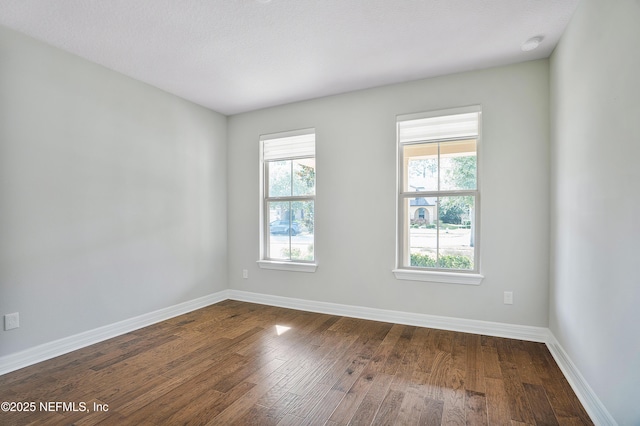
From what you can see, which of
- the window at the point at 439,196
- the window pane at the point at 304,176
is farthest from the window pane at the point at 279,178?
the window at the point at 439,196

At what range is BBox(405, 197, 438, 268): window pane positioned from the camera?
11.2ft

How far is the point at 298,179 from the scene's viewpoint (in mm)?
4184

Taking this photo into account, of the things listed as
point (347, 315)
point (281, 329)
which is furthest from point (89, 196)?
point (347, 315)

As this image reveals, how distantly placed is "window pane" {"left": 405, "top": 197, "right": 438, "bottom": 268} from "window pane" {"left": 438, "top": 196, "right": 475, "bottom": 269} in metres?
0.06

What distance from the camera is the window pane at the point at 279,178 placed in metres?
4.27

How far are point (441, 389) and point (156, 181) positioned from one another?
3.45 metres

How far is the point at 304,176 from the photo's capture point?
13.6 feet

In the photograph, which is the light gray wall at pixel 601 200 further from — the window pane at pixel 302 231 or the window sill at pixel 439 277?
the window pane at pixel 302 231

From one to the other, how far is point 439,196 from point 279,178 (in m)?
2.10

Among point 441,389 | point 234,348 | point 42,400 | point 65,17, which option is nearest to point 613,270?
point 441,389

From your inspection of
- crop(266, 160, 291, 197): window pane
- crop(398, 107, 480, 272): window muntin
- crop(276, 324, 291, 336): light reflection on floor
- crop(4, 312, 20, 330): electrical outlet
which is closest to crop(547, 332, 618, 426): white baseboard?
crop(398, 107, 480, 272): window muntin

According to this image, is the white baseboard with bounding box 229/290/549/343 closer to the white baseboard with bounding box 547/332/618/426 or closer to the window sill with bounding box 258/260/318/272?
the white baseboard with bounding box 547/332/618/426

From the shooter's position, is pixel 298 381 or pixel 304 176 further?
pixel 304 176

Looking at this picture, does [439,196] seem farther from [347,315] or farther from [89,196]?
[89,196]
